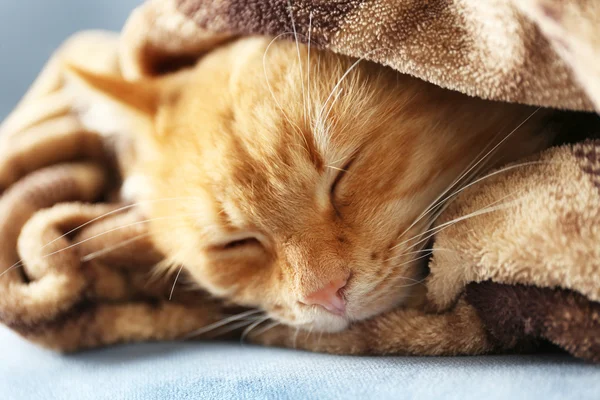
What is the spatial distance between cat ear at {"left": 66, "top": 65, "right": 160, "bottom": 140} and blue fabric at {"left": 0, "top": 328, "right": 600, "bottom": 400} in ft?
1.60

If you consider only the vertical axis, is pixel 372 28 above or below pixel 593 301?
above

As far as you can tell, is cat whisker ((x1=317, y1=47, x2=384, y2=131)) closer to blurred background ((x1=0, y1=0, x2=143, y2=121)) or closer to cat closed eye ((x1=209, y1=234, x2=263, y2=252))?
cat closed eye ((x1=209, y1=234, x2=263, y2=252))

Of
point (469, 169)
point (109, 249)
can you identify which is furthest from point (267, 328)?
point (469, 169)

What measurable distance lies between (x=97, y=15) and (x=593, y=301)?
180 cm

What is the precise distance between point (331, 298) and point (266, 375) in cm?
17

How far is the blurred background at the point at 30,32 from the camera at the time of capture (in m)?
1.78

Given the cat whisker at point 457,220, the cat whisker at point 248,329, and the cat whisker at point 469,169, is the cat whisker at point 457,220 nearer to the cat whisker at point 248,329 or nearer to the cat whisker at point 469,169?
the cat whisker at point 469,169

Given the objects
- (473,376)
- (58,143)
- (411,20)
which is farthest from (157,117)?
(473,376)

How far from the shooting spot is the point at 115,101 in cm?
115

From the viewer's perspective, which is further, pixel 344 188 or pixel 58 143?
pixel 58 143

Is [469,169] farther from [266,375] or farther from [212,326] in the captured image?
[212,326]

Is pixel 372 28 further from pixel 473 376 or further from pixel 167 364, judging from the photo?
pixel 167 364

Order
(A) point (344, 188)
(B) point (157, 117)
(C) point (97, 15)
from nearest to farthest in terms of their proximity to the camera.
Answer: (A) point (344, 188), (B) point (157, 117), (C) point (97, 15)

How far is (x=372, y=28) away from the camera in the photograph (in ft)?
2.72
